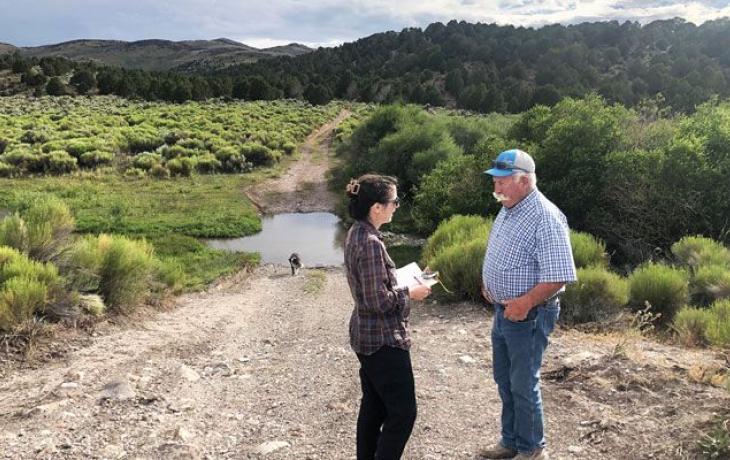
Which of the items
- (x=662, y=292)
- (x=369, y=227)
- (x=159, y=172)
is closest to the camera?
(x=369, y=227)

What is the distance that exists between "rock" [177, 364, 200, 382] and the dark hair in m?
3.83

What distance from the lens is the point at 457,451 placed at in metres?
4.57

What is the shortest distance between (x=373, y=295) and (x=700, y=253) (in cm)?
946

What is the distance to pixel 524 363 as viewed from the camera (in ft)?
12.3

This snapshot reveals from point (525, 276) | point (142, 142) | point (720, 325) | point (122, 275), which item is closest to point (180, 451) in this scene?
point (525, 276)

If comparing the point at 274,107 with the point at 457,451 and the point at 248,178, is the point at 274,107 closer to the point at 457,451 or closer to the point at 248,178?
the point at 248,178

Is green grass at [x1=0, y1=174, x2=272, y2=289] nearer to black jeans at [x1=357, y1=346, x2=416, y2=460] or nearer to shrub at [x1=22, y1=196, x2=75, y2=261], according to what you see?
shrub at [x1=22, y1=196, x2=75, y2=261]

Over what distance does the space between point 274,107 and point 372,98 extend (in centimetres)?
1746

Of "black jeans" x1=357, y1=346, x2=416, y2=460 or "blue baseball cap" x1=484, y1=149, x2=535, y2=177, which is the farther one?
"blue baseball cap" x1=484, y1=149, x2=535, y2=177

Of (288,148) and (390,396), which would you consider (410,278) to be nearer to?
(390,396)

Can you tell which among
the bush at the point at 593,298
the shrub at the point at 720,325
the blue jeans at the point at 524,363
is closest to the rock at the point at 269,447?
the blue jeans at the point at 524,363

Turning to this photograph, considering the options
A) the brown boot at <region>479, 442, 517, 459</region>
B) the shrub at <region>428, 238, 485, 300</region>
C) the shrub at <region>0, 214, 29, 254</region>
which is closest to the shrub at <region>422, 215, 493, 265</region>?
the shrub at <region>428, 238, 485, 300</region>

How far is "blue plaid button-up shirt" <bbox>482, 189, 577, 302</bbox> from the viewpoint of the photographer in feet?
11.7

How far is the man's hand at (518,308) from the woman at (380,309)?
55cm
